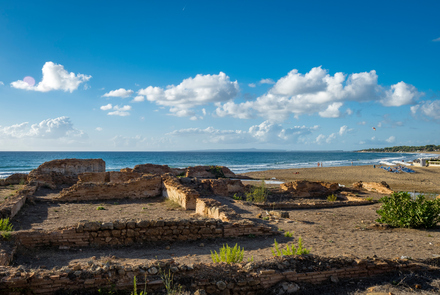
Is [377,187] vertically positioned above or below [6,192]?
below

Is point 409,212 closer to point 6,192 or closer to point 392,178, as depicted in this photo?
point 6,192

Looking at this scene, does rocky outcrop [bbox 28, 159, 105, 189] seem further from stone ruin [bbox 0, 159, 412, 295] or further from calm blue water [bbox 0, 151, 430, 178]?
calm blue water [bbox 0, 151, 430, 178]

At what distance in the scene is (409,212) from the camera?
9398 millimetres

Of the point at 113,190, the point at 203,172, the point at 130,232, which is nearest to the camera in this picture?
the point at 130,232

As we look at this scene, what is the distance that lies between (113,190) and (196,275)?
11769mm

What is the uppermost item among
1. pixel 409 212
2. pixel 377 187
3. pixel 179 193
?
pixel 179 193

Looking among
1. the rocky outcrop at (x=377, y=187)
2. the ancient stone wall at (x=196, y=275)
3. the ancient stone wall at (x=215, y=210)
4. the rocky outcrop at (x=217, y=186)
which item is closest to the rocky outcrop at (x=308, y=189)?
the rocky outcrop at (x=377, y=187)

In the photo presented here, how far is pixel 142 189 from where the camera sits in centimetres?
1562

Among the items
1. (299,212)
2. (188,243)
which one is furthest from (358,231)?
(188,243)

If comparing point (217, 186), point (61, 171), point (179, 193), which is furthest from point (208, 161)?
point (179, 193)

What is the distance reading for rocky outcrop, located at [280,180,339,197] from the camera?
19156mm

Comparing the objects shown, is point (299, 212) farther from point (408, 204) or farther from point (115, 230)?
point (115, 230)

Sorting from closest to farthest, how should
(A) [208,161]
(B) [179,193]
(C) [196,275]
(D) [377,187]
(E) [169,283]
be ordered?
(E) [169,283] < (C) [196,275] < (B) [179,193] < (D) [377,187] < (A) [208,161]

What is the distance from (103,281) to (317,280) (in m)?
3.60
